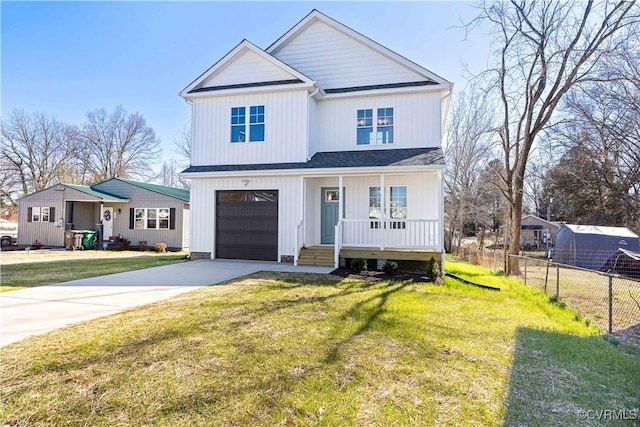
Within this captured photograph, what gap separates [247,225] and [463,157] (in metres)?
22.6

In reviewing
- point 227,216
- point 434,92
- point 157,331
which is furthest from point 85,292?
point 434,92

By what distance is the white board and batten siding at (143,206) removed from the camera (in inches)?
783

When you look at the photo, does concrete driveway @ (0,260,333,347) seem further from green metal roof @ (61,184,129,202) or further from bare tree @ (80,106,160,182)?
bare tree @ (80,106,160,182)

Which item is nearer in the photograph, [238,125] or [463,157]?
[238,125]

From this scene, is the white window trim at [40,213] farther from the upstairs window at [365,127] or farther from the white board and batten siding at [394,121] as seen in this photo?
the upstairs window at [365,127]

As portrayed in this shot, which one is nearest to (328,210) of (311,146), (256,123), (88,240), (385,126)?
(311,146)

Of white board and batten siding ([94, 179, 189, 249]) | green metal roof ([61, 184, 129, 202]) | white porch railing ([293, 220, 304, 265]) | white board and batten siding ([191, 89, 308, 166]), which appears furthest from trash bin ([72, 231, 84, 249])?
white porch railing ([293, 220, 304, 265])

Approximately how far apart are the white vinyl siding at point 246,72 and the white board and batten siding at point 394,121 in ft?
6.71

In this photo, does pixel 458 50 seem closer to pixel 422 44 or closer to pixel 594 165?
pixel 422 44

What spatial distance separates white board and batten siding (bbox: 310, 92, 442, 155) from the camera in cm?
1212

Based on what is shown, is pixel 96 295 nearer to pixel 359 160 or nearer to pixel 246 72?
pixel 359 160

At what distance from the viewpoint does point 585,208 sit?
25359 mm

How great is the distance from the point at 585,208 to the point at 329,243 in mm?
23523

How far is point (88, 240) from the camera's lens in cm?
1966
